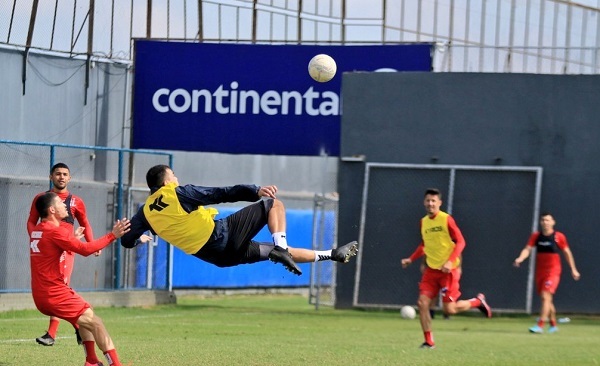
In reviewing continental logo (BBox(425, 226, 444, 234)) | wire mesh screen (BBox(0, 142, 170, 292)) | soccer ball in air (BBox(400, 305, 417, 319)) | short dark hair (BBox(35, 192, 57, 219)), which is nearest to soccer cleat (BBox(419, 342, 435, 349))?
continental logo (BBox(425, 226, 444, 234))

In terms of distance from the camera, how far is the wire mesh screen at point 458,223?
24172 millimetres

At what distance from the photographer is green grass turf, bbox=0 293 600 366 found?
13.8m

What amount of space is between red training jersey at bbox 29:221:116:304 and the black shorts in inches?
60.5

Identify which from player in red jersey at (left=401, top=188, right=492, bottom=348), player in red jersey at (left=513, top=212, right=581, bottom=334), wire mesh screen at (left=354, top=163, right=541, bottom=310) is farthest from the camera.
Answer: wire mesh screen at (left=354, top=163, right=541, bottom=310)

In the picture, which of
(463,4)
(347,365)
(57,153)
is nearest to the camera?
(347,365)

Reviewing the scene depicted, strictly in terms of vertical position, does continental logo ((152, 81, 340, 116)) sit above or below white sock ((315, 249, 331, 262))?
above

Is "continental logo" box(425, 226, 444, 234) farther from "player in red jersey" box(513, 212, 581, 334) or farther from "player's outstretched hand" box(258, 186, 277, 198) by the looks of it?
"player's outstretched hand" box(258, 186, 277, 198)

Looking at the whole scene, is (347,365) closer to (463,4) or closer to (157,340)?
(157,340)

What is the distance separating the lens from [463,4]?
3000 centimetres

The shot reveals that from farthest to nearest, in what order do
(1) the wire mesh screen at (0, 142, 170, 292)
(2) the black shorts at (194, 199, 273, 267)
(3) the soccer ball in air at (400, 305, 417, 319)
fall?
(3) the soccer ball in air at (400, 305, 417, 319)
(1) the wire mesh screen at (0, 142, 170, 292)
(2) the black shorts at (194, 199, 273, 267)

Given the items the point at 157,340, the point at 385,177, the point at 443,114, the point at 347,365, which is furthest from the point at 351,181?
the point at 347,365

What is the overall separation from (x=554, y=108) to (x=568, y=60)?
1.03 m

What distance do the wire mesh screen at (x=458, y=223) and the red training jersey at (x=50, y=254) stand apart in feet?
44.4

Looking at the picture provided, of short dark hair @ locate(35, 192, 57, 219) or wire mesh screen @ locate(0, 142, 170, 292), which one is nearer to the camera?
short dark hair @ locate(35, 192, 57, 219)
